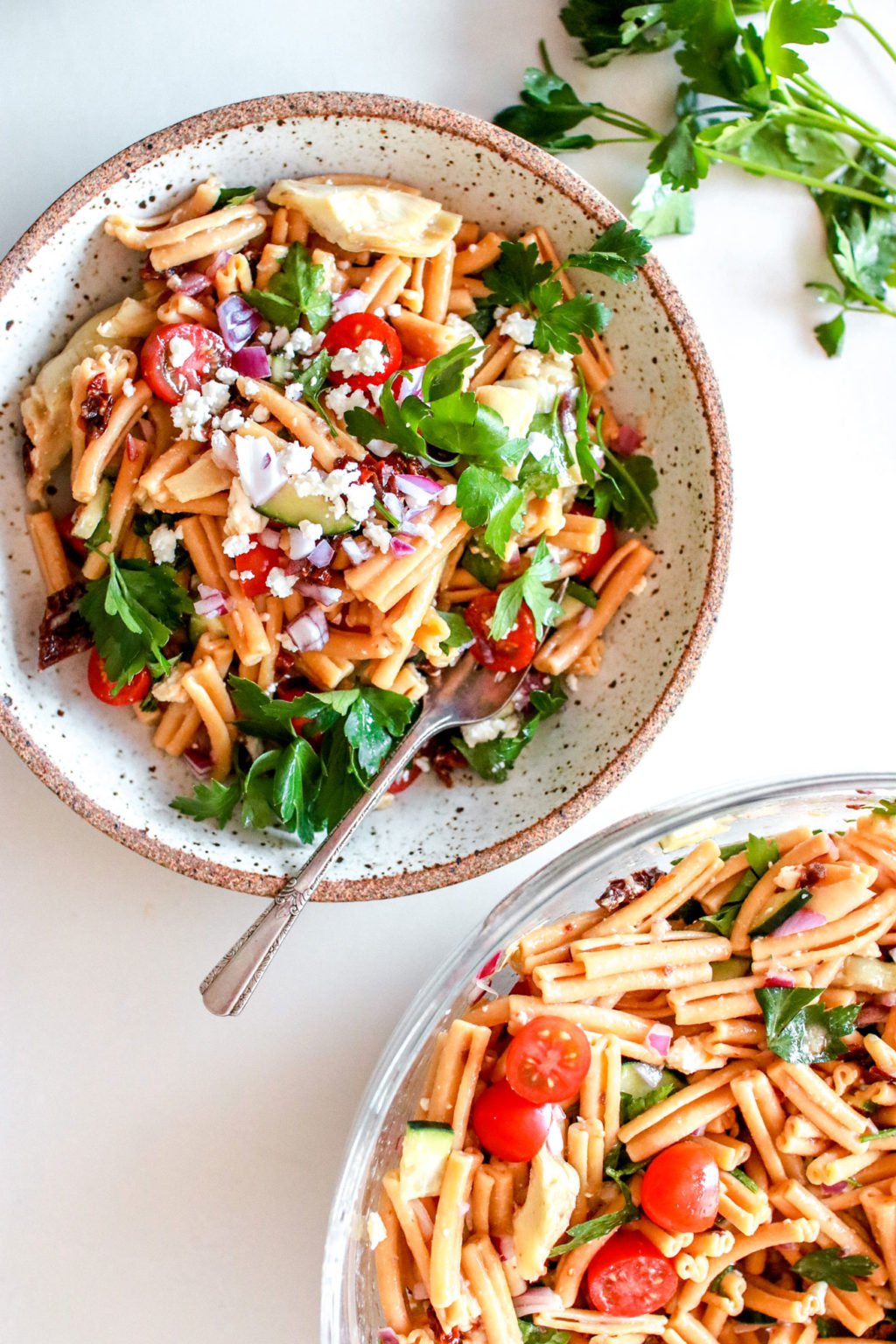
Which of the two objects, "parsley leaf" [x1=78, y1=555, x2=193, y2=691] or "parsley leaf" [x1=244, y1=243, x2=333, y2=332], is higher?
"parsley leaf" [x1=244, y1=243, x2=333, y2=332]

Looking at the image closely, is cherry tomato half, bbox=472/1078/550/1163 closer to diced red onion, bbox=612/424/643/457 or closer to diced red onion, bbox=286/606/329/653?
diced red onion, bbox=286/606/329/653

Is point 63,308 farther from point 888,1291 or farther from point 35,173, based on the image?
point 888,1291

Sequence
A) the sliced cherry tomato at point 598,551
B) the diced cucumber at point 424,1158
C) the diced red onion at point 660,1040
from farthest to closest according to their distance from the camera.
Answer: the sliced cherry tomato at point 598,551 < the diced red onion at point 660,1040 < the diced cucumber at point 424,1158

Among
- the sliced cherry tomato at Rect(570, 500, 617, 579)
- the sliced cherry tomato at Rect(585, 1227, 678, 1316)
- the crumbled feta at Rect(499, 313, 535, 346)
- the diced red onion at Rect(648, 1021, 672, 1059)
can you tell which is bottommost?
the sliced cherry tomato at Rect(585, 1227, 678, 1316)

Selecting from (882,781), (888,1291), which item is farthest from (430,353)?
(888,1291)

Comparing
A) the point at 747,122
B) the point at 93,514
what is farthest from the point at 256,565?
the point at 747,122

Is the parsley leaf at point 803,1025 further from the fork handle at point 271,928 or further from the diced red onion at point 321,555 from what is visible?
the diced red onion at point 321,555

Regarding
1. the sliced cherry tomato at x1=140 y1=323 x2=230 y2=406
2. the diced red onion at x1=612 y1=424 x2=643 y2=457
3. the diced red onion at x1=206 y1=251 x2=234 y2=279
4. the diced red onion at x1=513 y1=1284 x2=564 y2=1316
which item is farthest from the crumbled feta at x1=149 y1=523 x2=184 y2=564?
the diced red onion at x1=513 y1=1284 x2=564 y2=1316

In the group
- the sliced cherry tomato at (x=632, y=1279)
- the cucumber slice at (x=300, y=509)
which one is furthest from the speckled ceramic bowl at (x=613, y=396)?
the sliced cherry tomato at (x=632, y=1279)
